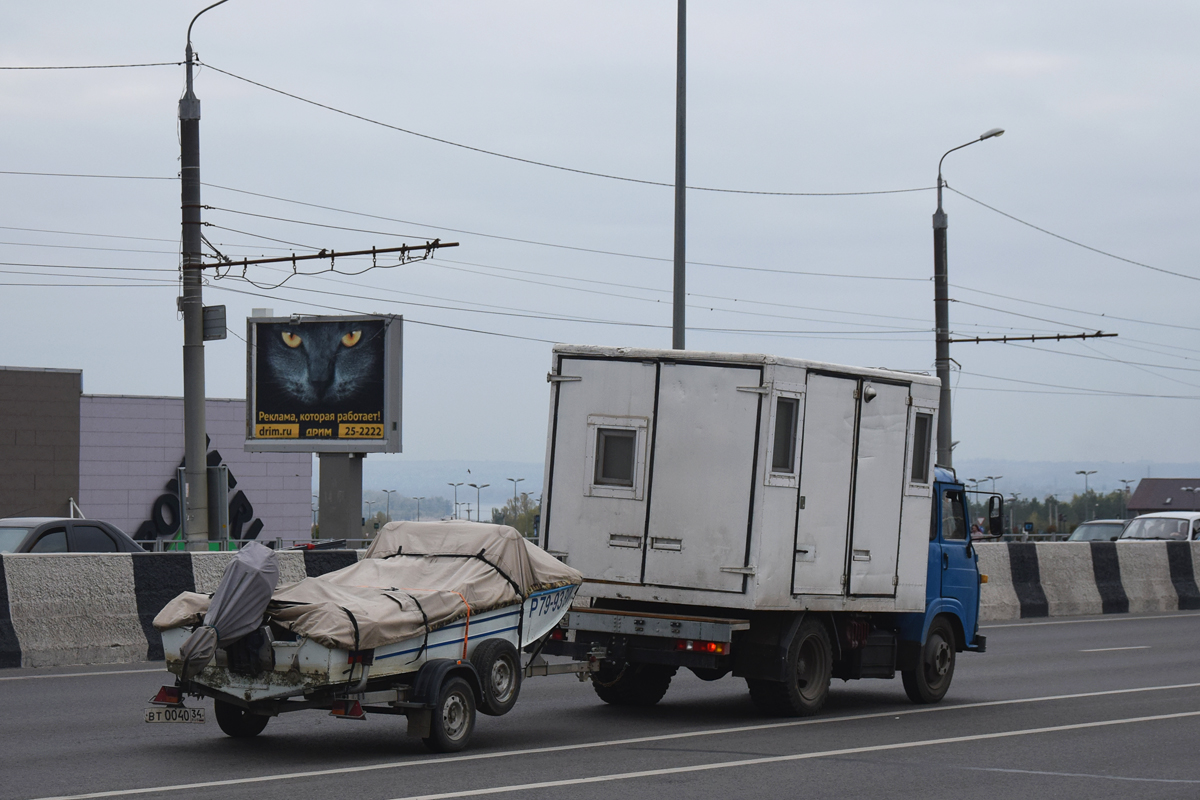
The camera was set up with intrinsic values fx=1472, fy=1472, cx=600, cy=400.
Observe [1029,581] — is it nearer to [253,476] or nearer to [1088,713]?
[1088,713]

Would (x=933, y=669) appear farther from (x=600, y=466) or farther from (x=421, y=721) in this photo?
(x=421, y=721)

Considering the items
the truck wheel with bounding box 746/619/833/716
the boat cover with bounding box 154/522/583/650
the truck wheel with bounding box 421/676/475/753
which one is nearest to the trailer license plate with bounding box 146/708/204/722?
the boat cover with bounding box 154/522/583/650

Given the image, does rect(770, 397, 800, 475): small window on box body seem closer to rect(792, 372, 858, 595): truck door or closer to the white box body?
the white box body

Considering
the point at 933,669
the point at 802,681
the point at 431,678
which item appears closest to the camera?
the point at 431,678

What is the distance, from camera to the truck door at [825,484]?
1256cm

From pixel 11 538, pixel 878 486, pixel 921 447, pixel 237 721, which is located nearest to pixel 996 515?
pixel 921 447

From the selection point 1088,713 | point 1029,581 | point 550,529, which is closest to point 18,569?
point 550,529

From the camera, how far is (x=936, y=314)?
32.8 m

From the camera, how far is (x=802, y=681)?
42.4 feet

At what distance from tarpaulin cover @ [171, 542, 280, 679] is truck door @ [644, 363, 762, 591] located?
3988 millimetres

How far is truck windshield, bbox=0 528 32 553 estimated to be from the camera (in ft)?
56.8

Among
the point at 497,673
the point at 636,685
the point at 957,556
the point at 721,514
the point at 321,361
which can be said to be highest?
the point at 321,361

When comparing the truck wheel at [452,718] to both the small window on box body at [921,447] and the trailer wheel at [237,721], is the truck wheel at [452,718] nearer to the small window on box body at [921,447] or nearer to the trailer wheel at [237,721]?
the trailer wheel at [237,721]

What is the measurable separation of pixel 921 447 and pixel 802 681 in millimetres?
2647
